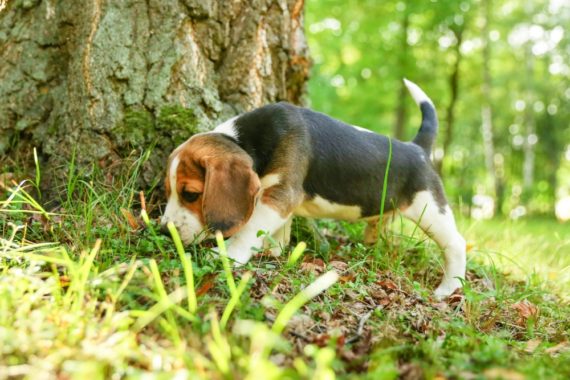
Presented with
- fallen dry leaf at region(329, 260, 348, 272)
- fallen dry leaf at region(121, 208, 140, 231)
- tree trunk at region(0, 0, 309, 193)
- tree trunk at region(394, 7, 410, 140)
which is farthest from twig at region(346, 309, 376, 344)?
tree trunk at region(394, 7, 410, 140)

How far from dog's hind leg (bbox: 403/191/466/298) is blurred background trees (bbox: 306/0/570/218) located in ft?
11.4

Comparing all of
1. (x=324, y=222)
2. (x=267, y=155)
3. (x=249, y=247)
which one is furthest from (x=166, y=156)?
(x=324, y=222)

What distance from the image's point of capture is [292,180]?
12.3 ft

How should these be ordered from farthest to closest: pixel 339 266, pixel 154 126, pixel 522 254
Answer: pixel 522 254 → pixel 154 126 → pixel 339 266

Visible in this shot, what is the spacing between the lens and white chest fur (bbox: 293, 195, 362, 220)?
13.2 feet

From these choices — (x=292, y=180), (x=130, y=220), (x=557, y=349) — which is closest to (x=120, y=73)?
(x=130, y=220)

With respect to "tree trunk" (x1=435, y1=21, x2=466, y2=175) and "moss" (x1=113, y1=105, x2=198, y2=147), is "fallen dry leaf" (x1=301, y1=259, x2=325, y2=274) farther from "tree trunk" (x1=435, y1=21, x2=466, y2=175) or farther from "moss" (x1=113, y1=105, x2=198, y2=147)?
"tree trunk" (x1=435, y1=21, x2=466, y2=175)

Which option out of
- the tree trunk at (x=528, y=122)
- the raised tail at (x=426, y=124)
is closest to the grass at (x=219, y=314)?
the raised tail at (x=426, y=124)

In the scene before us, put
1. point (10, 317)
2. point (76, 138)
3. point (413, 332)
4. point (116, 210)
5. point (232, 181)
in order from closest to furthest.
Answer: point (10, 317)
point (413, 332)
point (232, 181)
point (116, 210)
point (76, 138)

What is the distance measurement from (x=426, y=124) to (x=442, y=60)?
13077 millimetres

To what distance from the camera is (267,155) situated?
3.77 meters

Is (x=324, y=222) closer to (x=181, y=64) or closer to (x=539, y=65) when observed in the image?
(x=181, y=64)

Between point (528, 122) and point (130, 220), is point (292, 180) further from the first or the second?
point (528, 122)

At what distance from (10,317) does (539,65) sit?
3004cm
